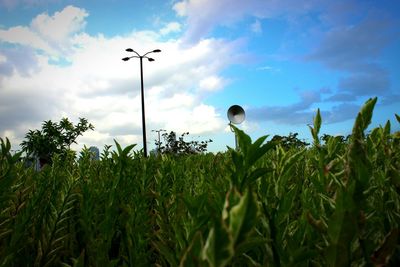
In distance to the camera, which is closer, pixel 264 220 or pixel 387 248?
pixel 387 248

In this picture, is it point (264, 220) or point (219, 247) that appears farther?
point (264, 220)

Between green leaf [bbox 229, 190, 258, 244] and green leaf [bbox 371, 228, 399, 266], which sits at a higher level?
green leaf [bbox 229, 190, 258, 244]

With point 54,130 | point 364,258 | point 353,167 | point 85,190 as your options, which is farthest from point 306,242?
point 54,130

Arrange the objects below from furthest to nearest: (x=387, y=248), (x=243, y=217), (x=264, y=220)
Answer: (x=264, y=220)
(x=387, y=248)
(x=243, y=217)

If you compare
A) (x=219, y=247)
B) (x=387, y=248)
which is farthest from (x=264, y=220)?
(x=219, y=247)

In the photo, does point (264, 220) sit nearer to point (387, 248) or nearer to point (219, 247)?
point (387, 248)

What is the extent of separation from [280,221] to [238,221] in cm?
46

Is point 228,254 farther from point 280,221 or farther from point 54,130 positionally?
point 54,130

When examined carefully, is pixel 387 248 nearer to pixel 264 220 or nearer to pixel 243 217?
pixel 264 220

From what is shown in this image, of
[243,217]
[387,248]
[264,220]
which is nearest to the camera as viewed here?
[243,217]

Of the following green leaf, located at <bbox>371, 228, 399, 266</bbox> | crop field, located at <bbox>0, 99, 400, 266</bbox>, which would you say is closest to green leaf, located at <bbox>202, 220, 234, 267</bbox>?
crop field, located at <bbox>0, 99, 400, 266</bbox>

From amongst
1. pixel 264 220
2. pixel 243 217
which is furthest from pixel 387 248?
pixel 243 217

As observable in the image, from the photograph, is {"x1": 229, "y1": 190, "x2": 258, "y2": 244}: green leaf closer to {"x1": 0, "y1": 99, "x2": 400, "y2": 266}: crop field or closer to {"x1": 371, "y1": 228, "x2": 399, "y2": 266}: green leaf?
{"x1": 0, "y1": 99, "x2": 400, "y2": 266}: crop field

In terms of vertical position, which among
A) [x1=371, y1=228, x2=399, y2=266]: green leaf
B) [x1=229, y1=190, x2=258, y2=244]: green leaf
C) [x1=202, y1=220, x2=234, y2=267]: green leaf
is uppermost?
[x1=229, y1=190, x2=258, y2=244]: green leaf
